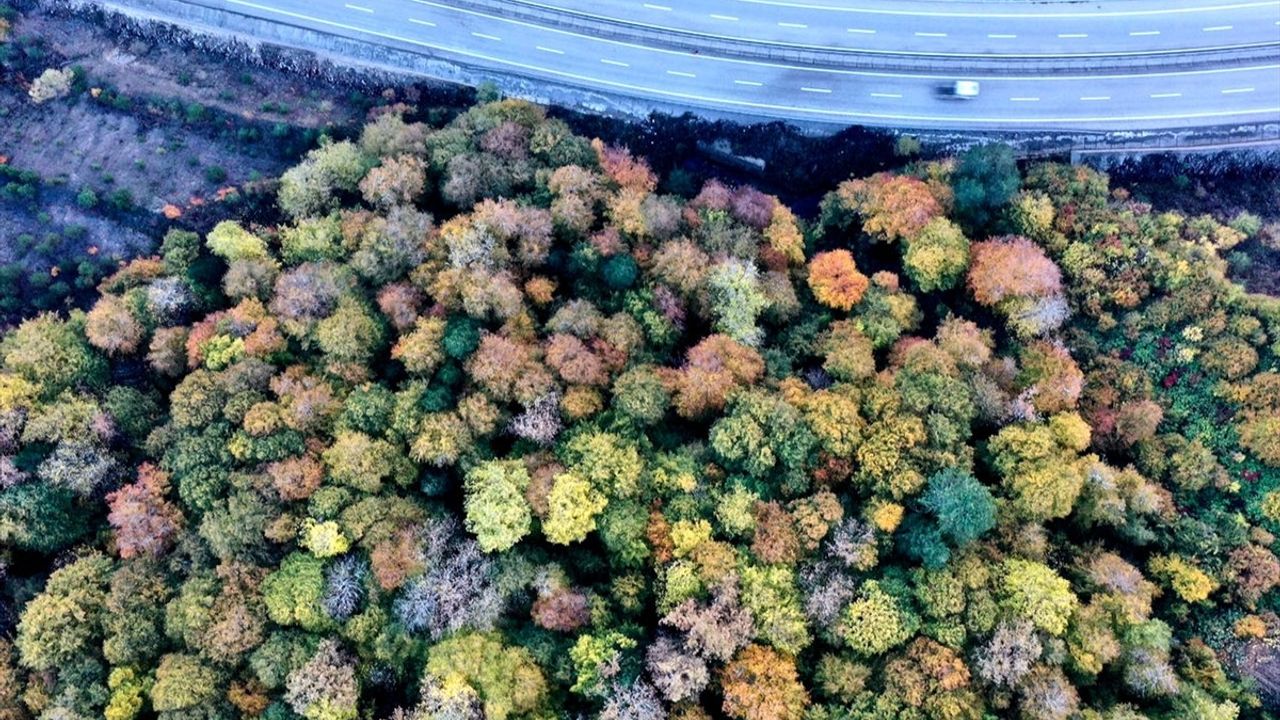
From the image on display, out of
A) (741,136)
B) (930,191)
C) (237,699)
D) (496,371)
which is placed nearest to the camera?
(237,699)

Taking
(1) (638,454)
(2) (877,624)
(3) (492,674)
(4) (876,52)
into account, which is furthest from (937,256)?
(3) (492,674)

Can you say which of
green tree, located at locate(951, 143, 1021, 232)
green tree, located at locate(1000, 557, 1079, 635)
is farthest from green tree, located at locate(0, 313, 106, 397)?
green tree, located at locate(951, 143, 1021, 232)

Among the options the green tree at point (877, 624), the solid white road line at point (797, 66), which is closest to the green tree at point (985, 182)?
the solid white road line at point (797, 66)

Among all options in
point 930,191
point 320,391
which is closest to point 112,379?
point 320,391

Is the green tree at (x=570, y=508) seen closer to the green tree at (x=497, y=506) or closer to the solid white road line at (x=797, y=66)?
the green tree at (x=497, y=506)

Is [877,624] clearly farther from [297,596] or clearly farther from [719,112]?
[719,112]

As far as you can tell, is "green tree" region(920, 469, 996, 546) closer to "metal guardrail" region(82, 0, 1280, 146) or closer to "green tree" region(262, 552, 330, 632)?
"metal guardrail" region(82, 0, 1280, 146)

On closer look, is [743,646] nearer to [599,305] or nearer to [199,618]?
[599,305]
